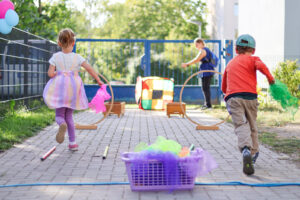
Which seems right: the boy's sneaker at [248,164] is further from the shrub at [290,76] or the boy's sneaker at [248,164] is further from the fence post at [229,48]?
the fence post at [229,48]

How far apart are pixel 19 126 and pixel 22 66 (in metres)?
2.71

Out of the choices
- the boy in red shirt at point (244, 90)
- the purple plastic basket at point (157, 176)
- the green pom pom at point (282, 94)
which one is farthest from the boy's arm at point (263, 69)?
the purple plastic basket at point (157, 176)

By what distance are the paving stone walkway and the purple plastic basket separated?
69mm

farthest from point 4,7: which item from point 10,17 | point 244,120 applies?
point 244,120

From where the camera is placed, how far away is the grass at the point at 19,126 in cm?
691

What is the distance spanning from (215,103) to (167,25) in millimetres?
28557

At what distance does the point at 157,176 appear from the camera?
4.14m

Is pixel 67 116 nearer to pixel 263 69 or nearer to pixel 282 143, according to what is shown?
pixel 263 69

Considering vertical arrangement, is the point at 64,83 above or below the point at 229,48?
below

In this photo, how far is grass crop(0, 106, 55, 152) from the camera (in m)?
6.91

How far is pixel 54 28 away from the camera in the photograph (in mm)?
16797

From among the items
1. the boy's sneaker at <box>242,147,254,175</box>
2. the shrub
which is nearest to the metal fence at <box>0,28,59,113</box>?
the boy's sneaker at <box>242,147,254,175</box>

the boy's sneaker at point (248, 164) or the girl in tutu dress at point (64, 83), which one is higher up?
the girl in tutu dress at point (64, 83)

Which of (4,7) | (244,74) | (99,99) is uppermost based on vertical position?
(4,7)
